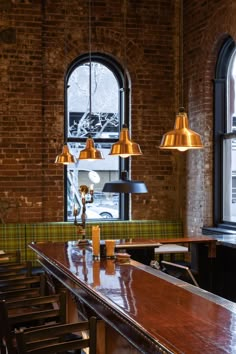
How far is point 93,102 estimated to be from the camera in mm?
8469

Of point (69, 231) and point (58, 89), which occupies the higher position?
point (58, 89)

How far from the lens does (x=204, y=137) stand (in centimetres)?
774

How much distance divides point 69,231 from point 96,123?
5.44 ft

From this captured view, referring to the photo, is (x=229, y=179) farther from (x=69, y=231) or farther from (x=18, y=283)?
(x=18, y=283)

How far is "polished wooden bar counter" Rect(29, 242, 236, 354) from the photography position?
8.15 ft

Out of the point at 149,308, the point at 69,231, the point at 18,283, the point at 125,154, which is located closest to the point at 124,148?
the point at 125,154

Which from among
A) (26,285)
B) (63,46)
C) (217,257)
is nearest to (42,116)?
(63,46)

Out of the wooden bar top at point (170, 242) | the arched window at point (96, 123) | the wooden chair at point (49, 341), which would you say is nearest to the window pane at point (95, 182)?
the arched window at point (96, 123)

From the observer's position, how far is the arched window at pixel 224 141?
7.64 meters

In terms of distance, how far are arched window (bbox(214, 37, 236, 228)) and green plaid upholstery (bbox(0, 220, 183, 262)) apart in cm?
95

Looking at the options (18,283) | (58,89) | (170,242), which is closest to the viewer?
(18,283)

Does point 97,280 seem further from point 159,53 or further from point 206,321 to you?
point 159,53

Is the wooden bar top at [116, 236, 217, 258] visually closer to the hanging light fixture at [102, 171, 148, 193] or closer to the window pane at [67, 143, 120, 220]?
the hanging light fixture at [102, 171, 148, 193]

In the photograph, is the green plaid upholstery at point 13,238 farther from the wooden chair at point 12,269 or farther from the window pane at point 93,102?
the wooden chair at point 12,269
